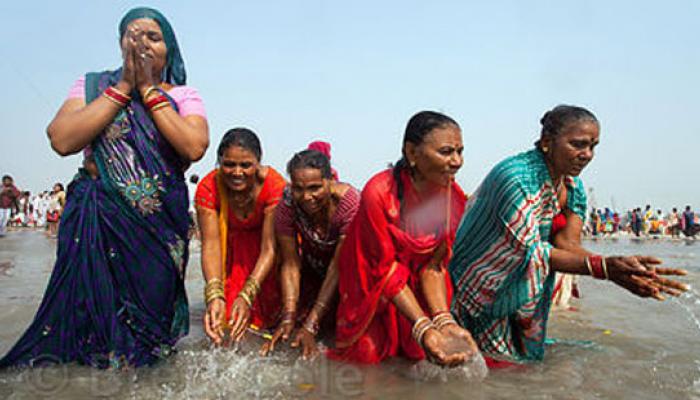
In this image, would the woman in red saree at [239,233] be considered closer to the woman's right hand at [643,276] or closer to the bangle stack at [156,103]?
the bangle stack at [156,103]

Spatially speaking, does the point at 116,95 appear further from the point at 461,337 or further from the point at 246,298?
the point at 461,337

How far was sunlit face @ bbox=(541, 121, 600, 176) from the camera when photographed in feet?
10.6

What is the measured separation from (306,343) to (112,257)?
4.30 ft

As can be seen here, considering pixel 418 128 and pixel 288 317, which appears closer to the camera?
pixel 418 128

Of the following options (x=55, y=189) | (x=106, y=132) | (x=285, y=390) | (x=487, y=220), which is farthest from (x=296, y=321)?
(x=55, y=189)

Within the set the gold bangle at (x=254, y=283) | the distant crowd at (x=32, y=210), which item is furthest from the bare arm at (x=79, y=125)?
the distant crowd at (x=32, y=210)

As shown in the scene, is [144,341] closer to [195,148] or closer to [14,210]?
[195,148]

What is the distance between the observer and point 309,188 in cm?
357

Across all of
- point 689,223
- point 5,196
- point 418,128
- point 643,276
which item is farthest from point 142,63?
point 689,223

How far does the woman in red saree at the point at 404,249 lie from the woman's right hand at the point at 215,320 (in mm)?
728

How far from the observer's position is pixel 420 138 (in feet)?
10.1

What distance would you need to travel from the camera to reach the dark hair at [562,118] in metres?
3.25

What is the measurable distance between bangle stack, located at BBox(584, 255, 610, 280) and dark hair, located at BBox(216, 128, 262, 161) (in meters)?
2.17

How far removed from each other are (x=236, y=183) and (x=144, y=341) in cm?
117
